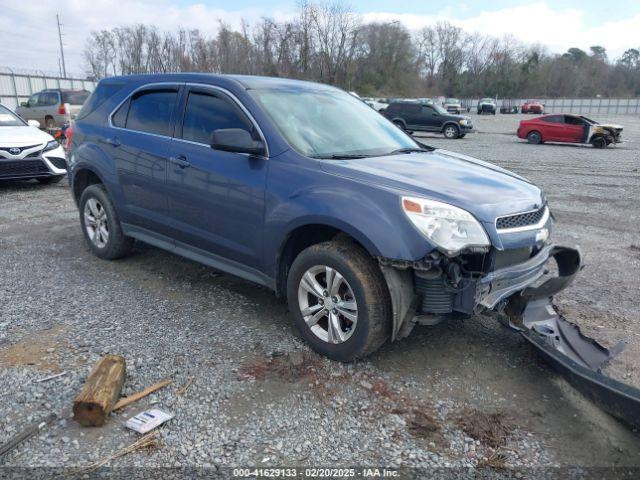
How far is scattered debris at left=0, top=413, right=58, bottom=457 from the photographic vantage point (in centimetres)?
267

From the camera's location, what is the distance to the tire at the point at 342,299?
3.29m

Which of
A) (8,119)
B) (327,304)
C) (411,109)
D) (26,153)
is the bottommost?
(327,304)

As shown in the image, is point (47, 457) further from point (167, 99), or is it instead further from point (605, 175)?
point (605, 175)

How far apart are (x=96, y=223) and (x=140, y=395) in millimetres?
3082

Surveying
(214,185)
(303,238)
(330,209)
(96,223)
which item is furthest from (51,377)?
(96,223)

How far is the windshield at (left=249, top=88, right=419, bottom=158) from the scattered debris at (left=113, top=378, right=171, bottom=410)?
1.80m

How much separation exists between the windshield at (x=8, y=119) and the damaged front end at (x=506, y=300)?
379 inches

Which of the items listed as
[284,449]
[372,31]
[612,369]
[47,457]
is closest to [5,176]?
[47,457]

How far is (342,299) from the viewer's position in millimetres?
3496

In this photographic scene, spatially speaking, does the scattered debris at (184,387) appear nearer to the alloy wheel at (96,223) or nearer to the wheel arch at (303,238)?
the wheel arch at (303,238)

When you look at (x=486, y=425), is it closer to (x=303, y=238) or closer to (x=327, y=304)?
(x=327, y=304)

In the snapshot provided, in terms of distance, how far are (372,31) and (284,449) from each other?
3541 inches

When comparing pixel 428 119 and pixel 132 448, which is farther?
pixel 428 119

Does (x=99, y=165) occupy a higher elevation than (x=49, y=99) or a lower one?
lower
